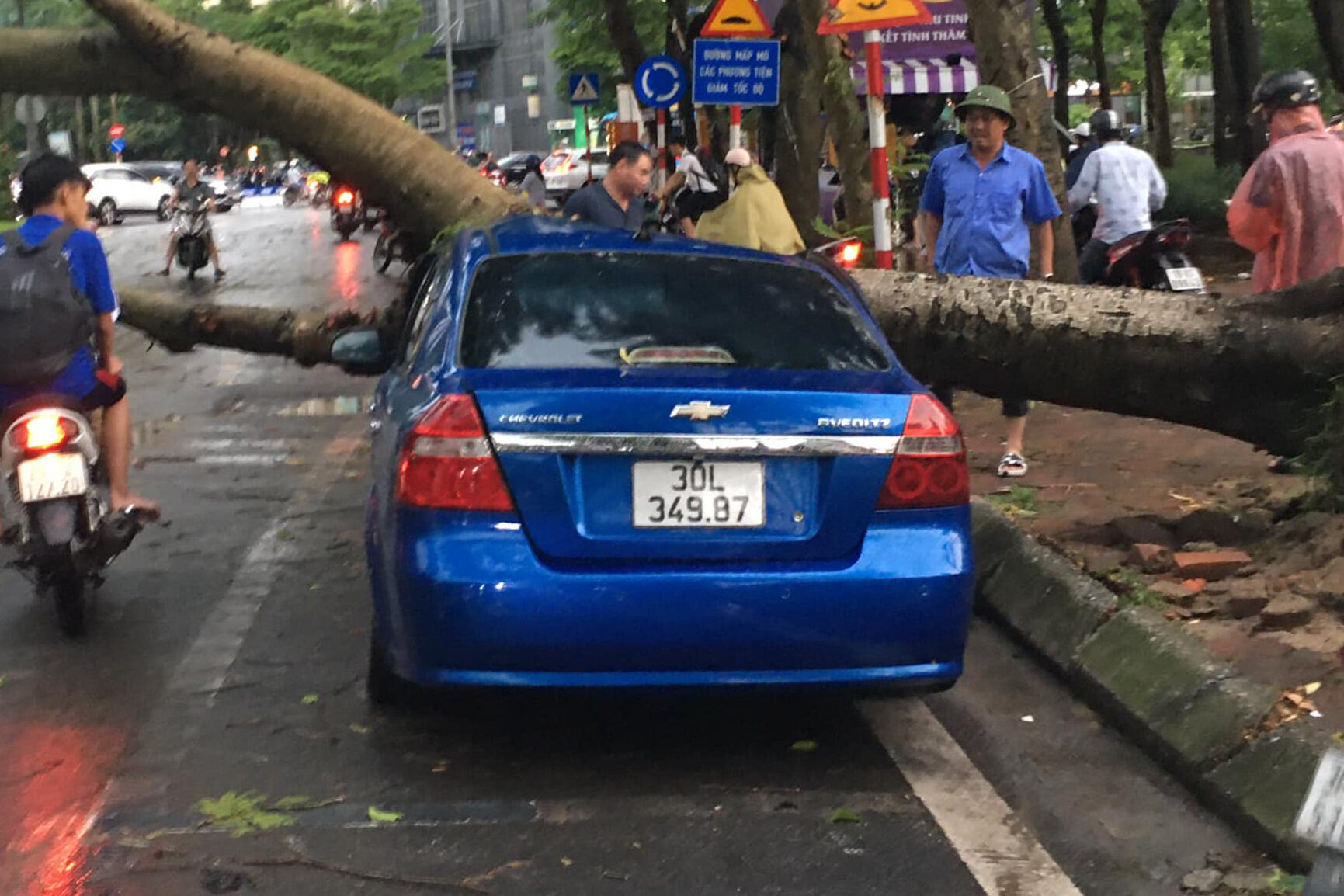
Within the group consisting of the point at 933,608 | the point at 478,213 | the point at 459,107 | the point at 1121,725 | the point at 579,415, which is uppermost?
the point at 459,107

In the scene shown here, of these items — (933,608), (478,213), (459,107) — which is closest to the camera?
(933,608)

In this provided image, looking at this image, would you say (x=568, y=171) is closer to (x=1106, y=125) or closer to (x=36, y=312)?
(x=1106, y=125)

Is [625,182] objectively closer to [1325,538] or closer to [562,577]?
[1325,538]

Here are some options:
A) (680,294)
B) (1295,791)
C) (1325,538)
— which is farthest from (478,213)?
(1295,791)

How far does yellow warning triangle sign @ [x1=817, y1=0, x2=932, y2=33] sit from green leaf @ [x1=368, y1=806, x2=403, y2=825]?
268 inches

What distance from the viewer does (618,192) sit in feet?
31.5

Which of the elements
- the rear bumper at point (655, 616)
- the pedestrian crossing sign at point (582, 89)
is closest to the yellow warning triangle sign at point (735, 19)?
the rear bumper at point (655, 616)

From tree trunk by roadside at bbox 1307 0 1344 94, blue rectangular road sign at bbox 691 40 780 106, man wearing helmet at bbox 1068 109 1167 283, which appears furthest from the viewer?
blue rectangular road sign at bbox 691 40 780 106

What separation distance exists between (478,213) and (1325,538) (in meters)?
4.60

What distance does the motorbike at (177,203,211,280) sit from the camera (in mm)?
24797

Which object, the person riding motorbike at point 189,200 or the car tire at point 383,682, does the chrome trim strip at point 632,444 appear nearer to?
the car tire at point 383,682

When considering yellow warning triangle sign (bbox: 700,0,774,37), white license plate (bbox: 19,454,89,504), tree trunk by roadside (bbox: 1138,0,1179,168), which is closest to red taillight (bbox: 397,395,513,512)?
white license plate (bbox: 19,454,89,504)

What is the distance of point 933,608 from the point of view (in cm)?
466

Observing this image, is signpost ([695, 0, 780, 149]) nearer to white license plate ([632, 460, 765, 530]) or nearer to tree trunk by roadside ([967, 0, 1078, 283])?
tree trunk by roadside ([967, 0, 1078, 283])
